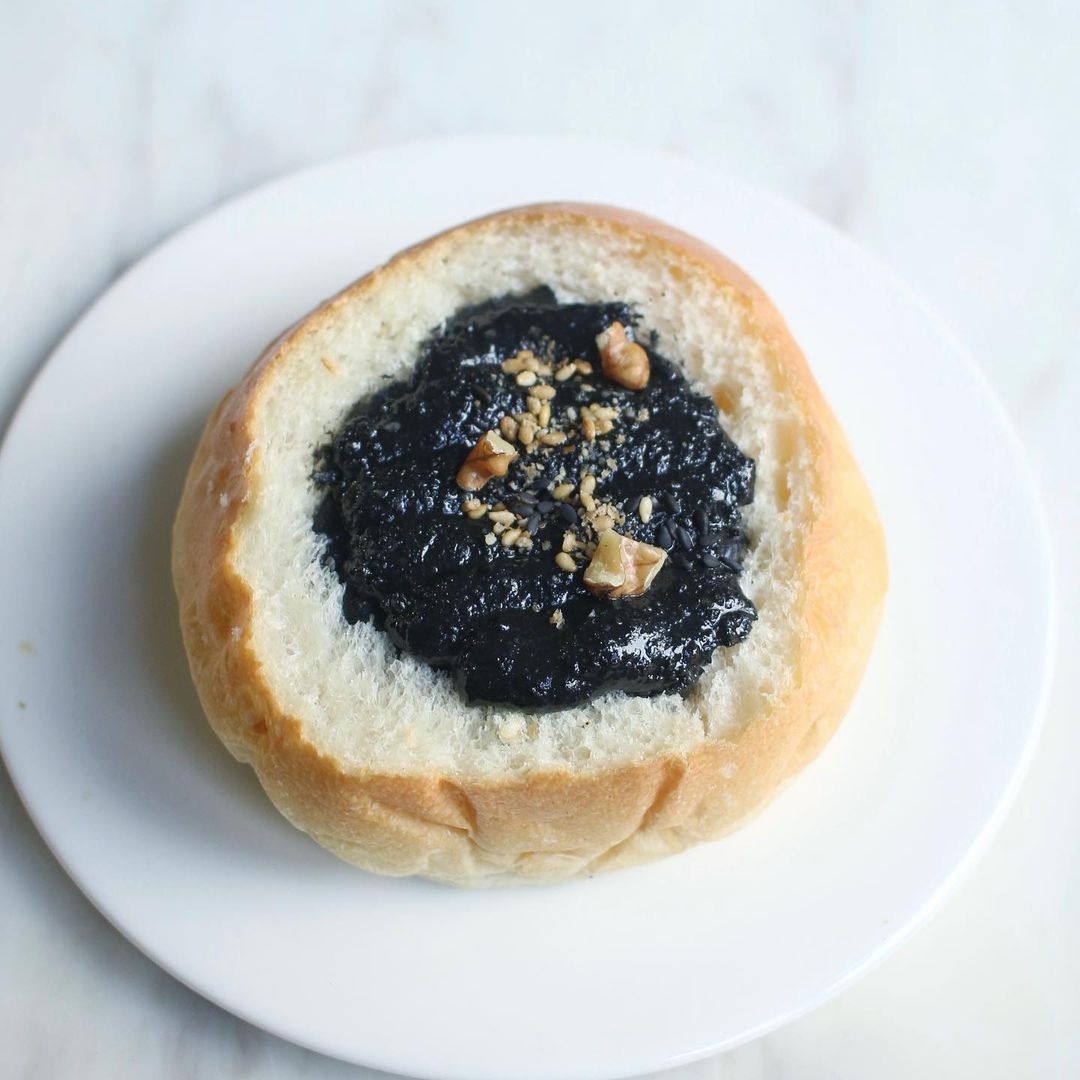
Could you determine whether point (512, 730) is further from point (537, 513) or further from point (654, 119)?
point (654, 119)

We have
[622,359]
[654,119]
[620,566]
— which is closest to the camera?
[620,566]

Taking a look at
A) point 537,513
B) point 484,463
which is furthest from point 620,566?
point 484,463

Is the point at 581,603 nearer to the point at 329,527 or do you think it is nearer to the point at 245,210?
the point at 329,527

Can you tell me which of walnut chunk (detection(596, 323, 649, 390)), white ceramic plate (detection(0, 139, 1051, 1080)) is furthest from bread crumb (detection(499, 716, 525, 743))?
walnut chunk (detection(596, 323, 649, 390))

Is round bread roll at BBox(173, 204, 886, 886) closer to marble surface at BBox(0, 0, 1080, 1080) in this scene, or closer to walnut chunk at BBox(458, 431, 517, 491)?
walnut chunk at BBox(458, 431, 517, 491)

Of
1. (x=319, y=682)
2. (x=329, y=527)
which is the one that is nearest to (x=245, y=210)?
(x=329, y=527)

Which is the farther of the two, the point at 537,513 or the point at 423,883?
the point at 423,883
